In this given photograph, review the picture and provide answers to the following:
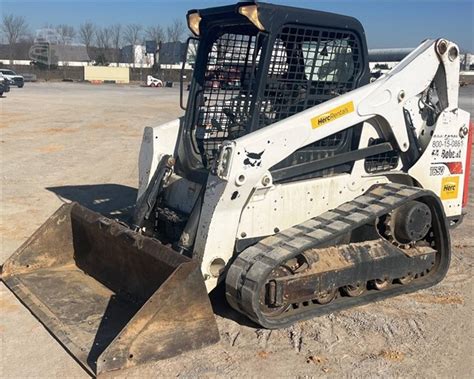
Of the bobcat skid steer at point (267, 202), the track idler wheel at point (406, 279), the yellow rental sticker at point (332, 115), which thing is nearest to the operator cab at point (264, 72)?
the bobcat skid steer at point (267, 202)

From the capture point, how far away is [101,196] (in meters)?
8.62

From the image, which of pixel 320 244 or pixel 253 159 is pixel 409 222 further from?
pixel 253 159

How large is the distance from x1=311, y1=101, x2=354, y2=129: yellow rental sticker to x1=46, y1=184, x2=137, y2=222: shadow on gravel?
3583 millimetres

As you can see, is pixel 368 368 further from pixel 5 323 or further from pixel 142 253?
pixel 5 323

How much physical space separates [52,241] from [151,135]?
4.30 feet

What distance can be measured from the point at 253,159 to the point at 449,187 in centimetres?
253

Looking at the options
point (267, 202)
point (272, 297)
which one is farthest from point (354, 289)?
point (267, 202)

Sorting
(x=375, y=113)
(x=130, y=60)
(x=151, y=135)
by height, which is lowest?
(x=130, y=60)

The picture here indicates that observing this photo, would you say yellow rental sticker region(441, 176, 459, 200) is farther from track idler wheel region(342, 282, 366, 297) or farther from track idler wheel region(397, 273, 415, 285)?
track idler wheel region(342, 282, 366, 297)

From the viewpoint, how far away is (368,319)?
4.59 metres

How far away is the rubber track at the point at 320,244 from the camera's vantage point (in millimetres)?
4176

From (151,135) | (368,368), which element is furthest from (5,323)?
(368,368)

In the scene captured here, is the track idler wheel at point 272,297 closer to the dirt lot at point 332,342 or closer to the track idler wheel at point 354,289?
the dirt lot at point 332,342

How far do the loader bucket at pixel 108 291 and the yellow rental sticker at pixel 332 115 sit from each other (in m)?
1.47
